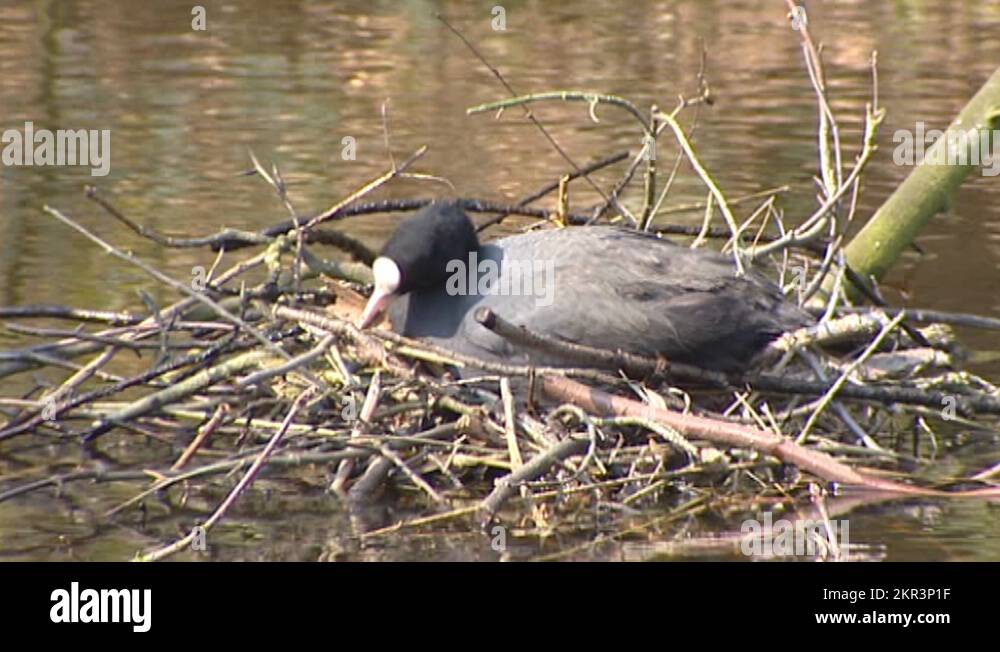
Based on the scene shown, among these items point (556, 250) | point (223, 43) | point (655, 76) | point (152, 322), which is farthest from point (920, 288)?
point (223, 43)

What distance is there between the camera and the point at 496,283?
6609 millimetres

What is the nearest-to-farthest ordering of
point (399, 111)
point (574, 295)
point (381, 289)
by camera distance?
point (574, 295) < point (381, 289) < point (399, 111)

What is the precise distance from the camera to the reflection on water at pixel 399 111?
341 inches

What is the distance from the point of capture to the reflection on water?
28.4ft

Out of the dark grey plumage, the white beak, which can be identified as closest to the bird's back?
the dark grey plumage

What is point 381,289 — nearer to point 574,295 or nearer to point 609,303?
point 574,295

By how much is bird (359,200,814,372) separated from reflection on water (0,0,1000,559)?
707mm

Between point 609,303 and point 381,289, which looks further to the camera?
point 381,289

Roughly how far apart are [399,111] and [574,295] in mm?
6431

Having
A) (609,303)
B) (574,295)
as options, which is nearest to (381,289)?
(574,295)

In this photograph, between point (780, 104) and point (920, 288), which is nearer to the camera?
point (920, 288)

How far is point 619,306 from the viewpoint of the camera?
21.4 feet

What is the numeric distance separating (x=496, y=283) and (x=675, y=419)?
0.78 m
